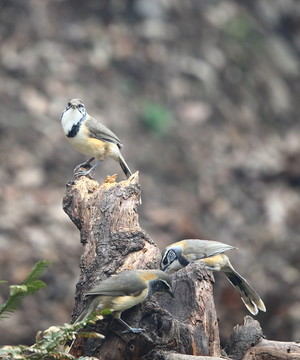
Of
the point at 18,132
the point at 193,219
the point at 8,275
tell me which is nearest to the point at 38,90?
the point at 18,132

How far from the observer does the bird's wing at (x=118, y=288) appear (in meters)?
5.15

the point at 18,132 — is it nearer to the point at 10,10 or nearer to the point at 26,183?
the point at 26,183

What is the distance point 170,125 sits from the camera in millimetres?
13523

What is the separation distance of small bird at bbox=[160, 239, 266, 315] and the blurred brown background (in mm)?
3096

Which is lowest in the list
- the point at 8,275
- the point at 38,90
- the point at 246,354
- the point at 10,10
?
the point at 246,354

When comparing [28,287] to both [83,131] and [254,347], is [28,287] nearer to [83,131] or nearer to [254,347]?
[254,347]

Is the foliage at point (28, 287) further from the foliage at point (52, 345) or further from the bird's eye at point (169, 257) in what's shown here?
the bird's eye at point (169, 257)

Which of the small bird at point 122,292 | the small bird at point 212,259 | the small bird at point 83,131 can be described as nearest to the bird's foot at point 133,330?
the small bird at point 122,292

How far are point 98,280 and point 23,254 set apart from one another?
16.6ft

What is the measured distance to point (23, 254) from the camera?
33.9ft

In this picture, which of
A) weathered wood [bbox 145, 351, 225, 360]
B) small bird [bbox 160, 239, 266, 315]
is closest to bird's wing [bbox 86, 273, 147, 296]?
weathered wood [bbox 145, 351, 225, 360]

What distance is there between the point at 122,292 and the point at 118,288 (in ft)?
0.12

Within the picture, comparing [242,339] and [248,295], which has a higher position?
[248,295]

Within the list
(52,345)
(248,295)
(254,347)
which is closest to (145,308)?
(254,347)
